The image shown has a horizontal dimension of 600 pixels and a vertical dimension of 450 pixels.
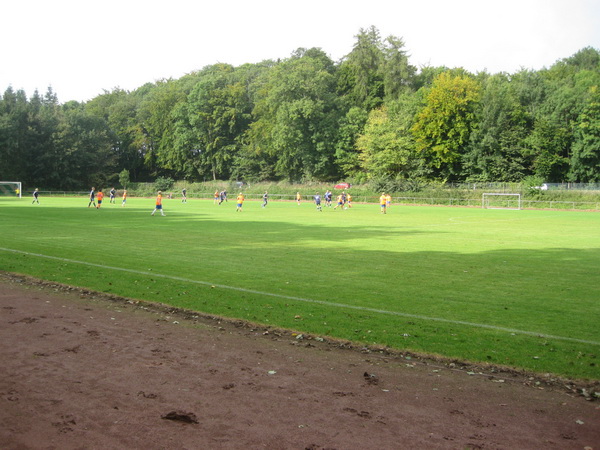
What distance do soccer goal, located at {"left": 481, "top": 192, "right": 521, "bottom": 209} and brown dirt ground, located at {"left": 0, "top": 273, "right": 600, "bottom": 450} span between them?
55180mm

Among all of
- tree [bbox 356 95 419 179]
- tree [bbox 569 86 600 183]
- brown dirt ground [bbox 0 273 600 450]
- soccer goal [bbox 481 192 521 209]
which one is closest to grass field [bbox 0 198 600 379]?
brown dirt ground [bbox 0 273 600 450]

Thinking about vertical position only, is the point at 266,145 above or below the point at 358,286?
above

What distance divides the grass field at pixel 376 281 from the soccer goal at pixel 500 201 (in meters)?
35.6

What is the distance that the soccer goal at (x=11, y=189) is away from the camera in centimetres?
8225

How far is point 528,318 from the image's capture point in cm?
947

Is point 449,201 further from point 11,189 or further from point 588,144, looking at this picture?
point 11,189

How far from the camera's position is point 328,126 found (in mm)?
84812

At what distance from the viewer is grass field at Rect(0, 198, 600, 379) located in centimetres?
829

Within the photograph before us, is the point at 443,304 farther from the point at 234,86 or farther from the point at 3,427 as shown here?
the point at 234,86

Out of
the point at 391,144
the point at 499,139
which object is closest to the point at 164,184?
the point at 391,144

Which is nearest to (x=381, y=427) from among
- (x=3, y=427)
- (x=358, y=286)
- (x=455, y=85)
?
(x=3, y=427)

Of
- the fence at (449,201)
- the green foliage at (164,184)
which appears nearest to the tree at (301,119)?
the fence at (449,201)

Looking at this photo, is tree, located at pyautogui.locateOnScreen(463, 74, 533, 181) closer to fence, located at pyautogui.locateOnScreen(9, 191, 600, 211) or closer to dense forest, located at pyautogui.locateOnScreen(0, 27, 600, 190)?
dense forest, located at pyautogui.locateOnScreen(0, 27, 600, 190)

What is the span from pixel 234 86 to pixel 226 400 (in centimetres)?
9586
